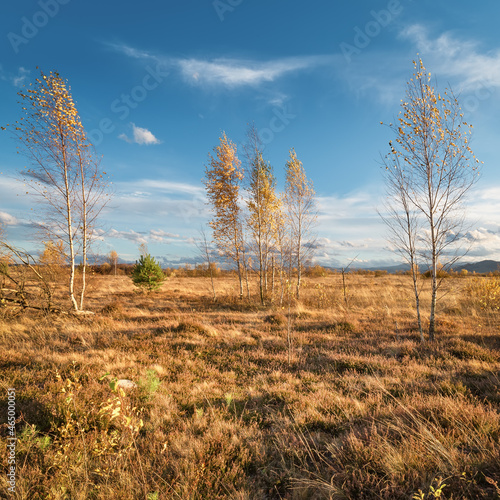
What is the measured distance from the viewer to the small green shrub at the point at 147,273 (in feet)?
77.3

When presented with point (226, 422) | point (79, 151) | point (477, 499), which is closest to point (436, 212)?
point (477, 499)

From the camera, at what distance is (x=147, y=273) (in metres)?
23.6

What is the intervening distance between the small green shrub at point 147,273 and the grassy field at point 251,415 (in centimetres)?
1354

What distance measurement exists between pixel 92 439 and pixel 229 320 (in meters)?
9.34

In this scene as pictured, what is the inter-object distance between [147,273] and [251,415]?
2126cm

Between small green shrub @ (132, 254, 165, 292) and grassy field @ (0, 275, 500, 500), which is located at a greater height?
small green shrub @ (132, 254, 165, 292)

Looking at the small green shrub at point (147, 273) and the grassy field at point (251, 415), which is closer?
the grassy field at point (251, 415)

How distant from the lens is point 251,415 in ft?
14.8

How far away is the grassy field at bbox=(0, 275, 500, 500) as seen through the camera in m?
Answer: 2.75

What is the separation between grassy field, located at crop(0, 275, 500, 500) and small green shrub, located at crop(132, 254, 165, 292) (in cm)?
1354

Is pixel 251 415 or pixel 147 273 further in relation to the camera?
pixel 147 273

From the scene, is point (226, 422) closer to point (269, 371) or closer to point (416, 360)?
point (269, 371)

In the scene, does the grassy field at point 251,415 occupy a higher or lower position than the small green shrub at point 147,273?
lower

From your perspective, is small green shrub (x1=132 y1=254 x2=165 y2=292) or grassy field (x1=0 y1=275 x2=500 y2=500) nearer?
grassy field (x1=0 y1=275 x2=500 y2=500)
